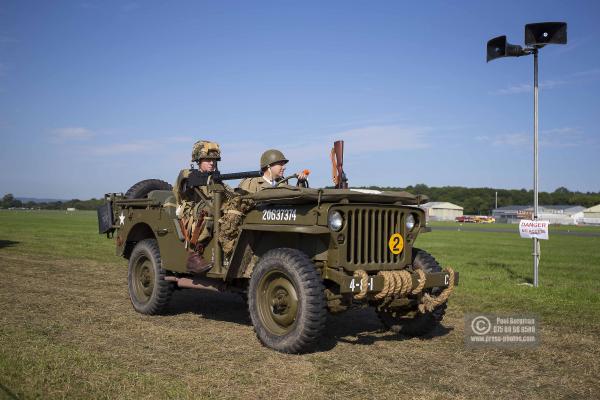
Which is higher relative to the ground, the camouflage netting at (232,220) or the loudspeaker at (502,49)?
the loudspeaker at (502,49)

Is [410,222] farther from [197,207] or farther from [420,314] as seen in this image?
[197,207]

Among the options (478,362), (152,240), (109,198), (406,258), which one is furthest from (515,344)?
(109,198)

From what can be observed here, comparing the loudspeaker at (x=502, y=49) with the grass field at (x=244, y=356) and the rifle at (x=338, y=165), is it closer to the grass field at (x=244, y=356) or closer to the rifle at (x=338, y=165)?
the grass field at (x=244, y=356)

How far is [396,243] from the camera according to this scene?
617 centimetres

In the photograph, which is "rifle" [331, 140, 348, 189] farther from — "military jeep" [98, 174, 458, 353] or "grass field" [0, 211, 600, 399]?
"grass field" [0, 211, 600, 399]

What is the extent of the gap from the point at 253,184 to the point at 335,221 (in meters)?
2.02

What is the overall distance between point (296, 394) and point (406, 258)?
2438 mm

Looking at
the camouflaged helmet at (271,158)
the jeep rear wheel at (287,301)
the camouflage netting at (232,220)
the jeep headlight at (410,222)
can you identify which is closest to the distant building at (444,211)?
the camouflaged helmet at (271,158)

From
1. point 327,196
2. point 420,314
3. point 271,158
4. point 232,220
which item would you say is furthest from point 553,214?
point 327,196

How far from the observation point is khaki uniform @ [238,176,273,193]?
730 centimetres

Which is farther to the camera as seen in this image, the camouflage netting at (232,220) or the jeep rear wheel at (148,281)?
the jeep rear wheel at (148,281)

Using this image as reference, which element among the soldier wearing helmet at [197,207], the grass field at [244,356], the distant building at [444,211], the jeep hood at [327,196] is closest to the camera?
the grass field at [244,356]

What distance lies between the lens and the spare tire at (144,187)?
30.7ft

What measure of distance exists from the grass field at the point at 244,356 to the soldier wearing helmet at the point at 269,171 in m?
1.92
